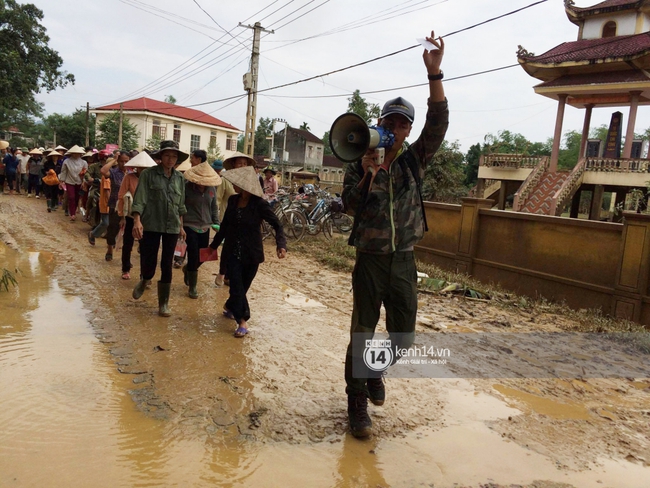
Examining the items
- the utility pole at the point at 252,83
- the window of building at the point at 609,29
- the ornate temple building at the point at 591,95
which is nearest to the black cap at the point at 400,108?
the ornate temple building at the point at 591,95

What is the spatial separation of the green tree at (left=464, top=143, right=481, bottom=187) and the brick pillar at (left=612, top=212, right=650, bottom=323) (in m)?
33.9

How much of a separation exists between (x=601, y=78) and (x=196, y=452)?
17761 millimetres

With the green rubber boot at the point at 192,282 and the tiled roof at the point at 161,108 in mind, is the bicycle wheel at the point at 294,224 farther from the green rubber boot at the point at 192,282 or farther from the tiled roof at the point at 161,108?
the tiled roof at the point at 161,108

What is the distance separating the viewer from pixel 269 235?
12.0 metres

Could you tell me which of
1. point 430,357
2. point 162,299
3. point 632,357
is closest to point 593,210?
point 632,357

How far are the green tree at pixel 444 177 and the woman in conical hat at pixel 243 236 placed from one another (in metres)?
21.4

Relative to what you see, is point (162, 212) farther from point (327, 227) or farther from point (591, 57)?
point (591, 57)

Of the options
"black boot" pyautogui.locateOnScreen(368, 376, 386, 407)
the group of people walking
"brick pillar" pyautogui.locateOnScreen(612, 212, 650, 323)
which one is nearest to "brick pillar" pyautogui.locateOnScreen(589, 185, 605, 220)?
"brick pillar" pyautogui.locateOnScreen(612, 212, 650, 323)

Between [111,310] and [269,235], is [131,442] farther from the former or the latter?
[269,235]

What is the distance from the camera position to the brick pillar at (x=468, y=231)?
9.38m

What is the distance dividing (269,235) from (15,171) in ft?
39.2

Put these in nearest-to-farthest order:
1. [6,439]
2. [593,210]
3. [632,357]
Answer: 1. [6,439]
2. [632,357]
3. [593,210]

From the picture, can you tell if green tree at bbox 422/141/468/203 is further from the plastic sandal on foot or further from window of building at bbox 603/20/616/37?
the plastic sandal on foot

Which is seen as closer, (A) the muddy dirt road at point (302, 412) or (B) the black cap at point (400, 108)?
(A) the muddy dirt road at point (302, 412)
